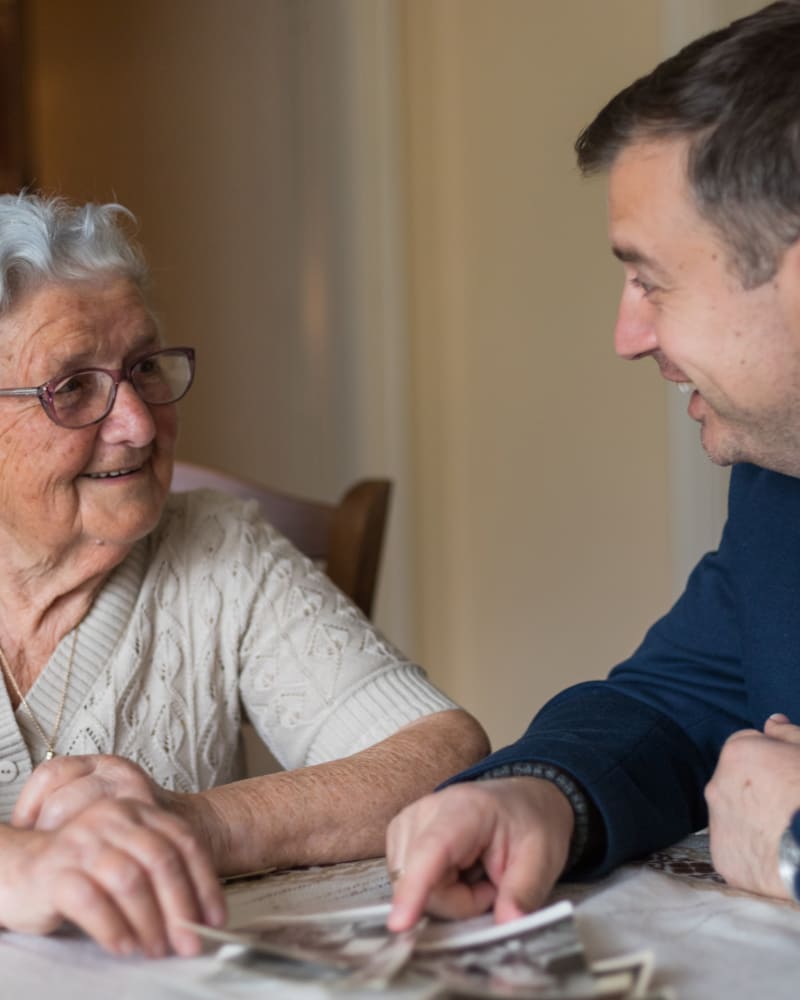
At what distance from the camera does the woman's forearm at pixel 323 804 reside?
3.58 ft

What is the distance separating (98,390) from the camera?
4.75 feet

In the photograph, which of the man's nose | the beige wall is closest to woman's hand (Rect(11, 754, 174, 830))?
the man's nose

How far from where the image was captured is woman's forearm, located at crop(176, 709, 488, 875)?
109cm

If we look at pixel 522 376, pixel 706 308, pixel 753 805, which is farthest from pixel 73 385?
pixel 522 376

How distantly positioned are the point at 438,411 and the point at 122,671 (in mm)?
2290

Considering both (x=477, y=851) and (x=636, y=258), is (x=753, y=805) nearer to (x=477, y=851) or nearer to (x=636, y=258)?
(x=477, y=851)

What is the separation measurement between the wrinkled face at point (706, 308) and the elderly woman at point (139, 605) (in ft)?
1.54

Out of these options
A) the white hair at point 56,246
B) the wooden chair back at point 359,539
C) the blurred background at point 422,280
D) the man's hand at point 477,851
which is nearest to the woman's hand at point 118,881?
the man's hand at point 477,851

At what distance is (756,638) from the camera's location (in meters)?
1.25

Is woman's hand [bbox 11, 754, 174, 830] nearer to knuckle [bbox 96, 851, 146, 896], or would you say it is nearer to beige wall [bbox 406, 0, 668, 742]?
knuckle [bbox 96, 851, 146, 896]

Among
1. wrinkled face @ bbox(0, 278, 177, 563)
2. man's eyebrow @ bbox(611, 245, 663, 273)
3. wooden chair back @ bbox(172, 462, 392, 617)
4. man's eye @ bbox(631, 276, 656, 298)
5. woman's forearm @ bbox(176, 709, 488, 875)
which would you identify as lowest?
woman's forearm @ bbox(176, 709, 488, 875)

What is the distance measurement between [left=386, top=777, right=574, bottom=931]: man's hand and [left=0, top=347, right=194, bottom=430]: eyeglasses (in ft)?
2.16

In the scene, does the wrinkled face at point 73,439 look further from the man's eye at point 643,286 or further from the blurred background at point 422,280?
the blurred background at point 422,280

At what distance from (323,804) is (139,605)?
0.47 metres
